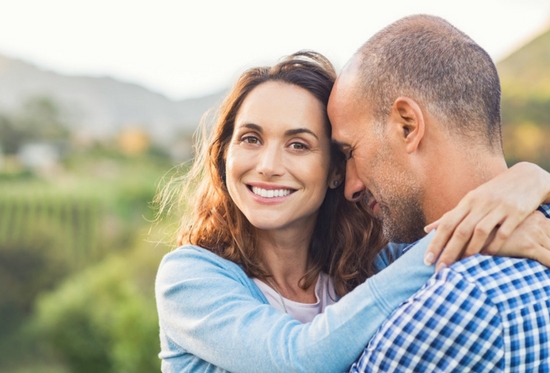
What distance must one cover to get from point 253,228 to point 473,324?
118 centimetres

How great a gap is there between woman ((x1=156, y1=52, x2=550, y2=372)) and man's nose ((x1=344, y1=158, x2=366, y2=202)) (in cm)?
15

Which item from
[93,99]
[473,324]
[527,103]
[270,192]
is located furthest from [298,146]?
[93,99]

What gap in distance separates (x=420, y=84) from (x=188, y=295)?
1.03 metres

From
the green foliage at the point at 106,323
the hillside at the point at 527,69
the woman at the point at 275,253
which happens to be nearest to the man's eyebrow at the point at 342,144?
the woman at the point at 275,253

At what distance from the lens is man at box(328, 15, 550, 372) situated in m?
1.70

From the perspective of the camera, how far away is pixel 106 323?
555 inches

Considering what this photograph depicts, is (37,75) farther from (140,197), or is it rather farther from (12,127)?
(140,197)

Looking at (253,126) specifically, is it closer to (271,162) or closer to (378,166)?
(271,162)

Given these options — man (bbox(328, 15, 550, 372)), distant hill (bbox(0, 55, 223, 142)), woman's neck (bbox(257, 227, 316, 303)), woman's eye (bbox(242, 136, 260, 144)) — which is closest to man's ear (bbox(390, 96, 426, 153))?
man (bbox(328, 15, 550, 372))

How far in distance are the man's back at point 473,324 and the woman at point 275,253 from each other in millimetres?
77

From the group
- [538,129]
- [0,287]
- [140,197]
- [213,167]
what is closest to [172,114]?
[140,197]

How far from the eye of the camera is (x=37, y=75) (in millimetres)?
17812

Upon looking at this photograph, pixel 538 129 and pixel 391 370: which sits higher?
pixel 391 370

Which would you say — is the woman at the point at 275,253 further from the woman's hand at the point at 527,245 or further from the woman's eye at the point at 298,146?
the woman's hand at the point at 527,245
